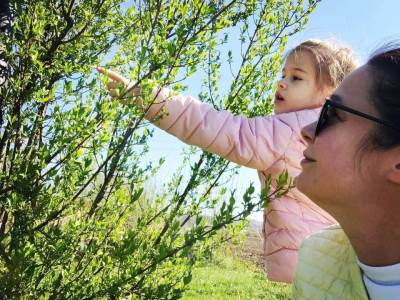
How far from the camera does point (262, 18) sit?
2914 mm

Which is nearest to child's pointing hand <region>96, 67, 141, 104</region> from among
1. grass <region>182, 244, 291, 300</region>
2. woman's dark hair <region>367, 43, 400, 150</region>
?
woman's dark hair <region>367, 43, 400, 150</region>

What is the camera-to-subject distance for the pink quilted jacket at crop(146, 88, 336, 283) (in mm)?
2209

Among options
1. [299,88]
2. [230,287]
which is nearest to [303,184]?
[299,88]

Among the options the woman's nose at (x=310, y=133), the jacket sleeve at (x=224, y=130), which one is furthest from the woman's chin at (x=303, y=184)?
the jacket sleeve at (x=224, y=130)

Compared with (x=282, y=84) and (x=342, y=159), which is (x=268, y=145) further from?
(x=342, y=159)

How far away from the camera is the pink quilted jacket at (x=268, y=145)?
7.25 ft

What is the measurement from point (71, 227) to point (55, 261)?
15 cm

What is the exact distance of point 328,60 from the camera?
8.70 feet

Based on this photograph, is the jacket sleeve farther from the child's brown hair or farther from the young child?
the child's brown hair

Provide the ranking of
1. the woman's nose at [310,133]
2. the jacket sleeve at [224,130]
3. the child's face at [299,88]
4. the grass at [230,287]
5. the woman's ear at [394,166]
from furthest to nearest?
the grass at [230,287]
the child's face at [299,88]
the jacket sleeve at [224,130]
the woman's nose at [310,133]
the woman's ear at [394,166]

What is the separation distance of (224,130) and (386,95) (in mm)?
785

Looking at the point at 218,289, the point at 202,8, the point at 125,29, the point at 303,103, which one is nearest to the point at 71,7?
the point at 125,29

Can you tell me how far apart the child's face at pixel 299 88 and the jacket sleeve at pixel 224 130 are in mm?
204

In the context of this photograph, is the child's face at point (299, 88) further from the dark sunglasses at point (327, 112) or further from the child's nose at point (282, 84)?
the dark sunglasses at point (327, 112)
